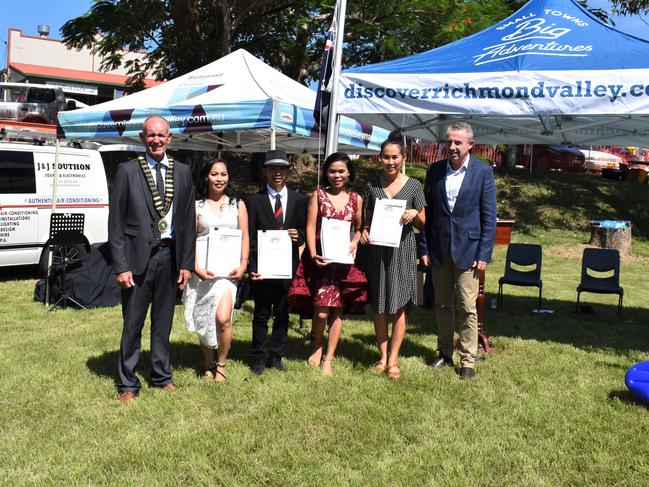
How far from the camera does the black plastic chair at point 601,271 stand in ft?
26.6

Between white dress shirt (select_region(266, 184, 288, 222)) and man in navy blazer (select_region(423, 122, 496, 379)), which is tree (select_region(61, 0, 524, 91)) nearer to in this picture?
man in navy blazer (select_region(423, 122, 496, 379))

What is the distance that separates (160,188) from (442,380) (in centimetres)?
267

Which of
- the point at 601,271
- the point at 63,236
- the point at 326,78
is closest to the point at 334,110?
the point at 326,78

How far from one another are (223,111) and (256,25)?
35.1 feet

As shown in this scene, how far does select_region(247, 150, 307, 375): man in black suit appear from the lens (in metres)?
4.85

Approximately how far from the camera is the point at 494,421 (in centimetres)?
410

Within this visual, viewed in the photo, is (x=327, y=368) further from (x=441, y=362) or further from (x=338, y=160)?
(x=338, y=160)

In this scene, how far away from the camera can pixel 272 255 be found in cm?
478

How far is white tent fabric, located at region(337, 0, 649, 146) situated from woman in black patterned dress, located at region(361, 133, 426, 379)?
3.73ft

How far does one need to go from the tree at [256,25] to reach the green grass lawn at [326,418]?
10.4 m

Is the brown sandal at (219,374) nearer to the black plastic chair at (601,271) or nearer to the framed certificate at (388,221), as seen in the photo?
the framed certificate at (388,221)

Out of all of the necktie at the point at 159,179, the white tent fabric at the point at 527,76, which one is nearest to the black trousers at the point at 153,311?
the necktie at the point at 159,179

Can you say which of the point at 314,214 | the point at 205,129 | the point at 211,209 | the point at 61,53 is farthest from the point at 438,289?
the point at 61,53

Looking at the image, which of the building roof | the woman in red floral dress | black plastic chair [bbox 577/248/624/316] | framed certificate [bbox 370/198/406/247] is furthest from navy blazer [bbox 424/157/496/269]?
the building roof
